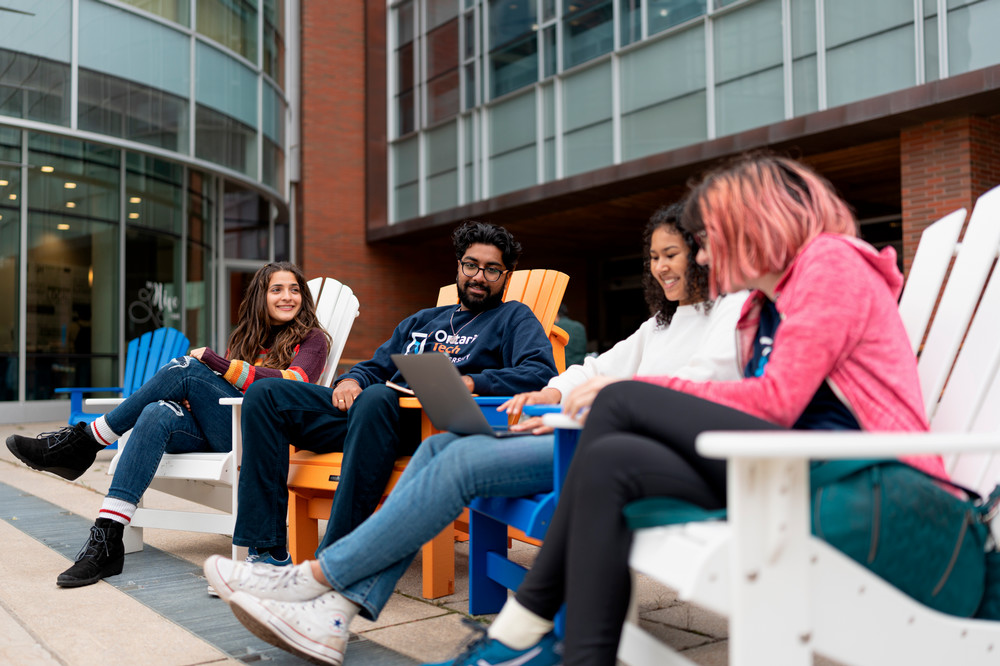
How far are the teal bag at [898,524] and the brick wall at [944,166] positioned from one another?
7.86 meters

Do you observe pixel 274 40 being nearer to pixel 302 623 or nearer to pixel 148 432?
pixel 148 432

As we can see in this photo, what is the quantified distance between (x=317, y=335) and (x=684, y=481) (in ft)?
7.41

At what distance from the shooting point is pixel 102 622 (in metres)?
2.35

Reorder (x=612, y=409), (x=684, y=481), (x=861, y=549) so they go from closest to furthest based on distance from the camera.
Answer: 1. (x=861, y=549)
2. (x=684, y=481)
3. (x=612, y=409)

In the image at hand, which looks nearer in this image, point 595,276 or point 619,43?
Result: point 619,43

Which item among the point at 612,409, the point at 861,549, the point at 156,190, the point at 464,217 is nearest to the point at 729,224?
the point at 612,409

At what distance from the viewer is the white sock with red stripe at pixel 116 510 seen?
9.41 ft

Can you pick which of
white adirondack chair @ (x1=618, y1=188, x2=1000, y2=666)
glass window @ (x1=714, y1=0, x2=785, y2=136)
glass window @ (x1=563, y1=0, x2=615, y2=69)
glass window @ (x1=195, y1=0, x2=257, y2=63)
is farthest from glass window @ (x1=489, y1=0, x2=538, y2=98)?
white adirondack chair @ (x1=618, y1=188, x2=1000, y2=666)

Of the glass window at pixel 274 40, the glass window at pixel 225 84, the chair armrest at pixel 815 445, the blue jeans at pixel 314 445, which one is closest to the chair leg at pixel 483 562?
the blue jeans at pixel 314 445

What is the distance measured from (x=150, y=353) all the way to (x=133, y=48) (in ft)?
19.8

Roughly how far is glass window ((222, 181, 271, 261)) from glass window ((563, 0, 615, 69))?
5.45 metres

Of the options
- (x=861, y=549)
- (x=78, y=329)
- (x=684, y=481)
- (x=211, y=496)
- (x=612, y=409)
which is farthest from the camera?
(x=78, y=329)

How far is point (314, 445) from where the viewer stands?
286cm

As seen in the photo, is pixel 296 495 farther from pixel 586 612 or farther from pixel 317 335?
pixel 586 612
